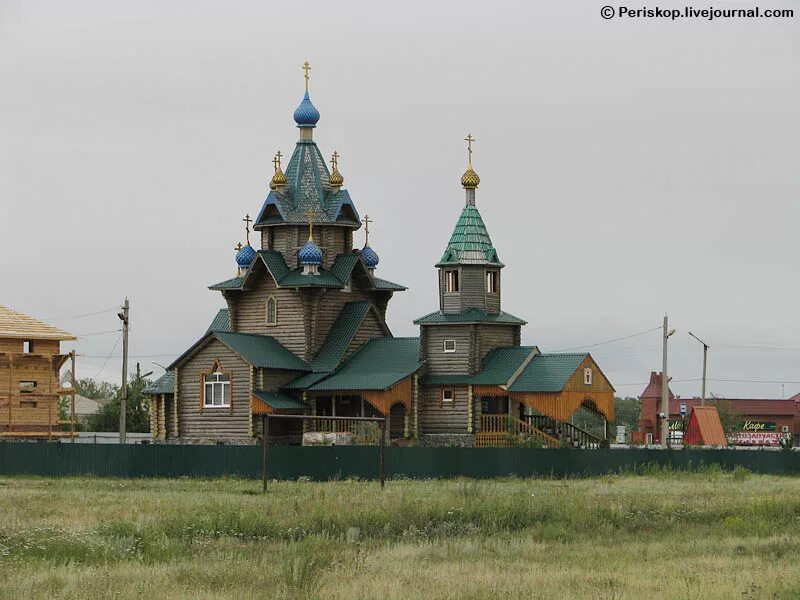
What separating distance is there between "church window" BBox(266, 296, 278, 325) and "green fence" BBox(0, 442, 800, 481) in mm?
20218

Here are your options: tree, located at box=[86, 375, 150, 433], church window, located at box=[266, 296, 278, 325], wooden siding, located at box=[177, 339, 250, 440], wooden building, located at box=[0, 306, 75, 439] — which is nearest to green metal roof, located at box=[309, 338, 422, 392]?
wooden siding, located at box=[177, 339, 250, 440]

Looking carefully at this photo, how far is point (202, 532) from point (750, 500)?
50.9 feet

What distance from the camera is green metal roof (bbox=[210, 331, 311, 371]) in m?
63.8

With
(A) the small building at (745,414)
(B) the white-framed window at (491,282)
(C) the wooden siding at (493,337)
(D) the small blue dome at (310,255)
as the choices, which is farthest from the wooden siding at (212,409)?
(A) the small building at (745,414)

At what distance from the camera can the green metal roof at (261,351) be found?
6378cm

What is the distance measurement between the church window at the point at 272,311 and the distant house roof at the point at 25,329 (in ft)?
29.9

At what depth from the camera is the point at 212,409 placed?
6469 cm

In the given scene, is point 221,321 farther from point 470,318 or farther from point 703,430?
point 703,430

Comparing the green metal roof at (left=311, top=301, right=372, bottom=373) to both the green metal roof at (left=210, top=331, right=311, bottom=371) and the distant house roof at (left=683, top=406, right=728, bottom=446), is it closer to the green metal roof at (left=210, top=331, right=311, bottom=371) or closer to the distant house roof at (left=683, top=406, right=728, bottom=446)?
the green metal roof at (left=210, top=331, right=311, bottom=371)

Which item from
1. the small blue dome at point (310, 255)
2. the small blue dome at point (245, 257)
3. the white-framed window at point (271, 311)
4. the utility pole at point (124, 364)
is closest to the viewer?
the utility pole at point (124, 364)

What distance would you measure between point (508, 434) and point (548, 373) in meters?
3.02

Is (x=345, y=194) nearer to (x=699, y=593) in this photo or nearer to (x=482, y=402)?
(x=482, y=402)

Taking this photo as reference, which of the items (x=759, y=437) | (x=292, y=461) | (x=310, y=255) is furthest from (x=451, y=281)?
(x=759, y=437)

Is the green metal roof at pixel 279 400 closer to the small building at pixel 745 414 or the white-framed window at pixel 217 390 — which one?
the white-framed window at pixel 217 390
